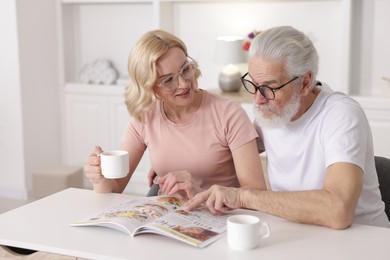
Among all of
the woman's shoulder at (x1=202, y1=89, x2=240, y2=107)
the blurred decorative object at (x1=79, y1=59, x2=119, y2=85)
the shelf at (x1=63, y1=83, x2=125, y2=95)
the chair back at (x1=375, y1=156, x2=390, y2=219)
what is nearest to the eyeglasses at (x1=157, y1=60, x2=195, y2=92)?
the woman's shoulder at (x1=202, y1=89, x2=240, y2=107)

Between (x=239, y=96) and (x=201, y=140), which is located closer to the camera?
(x=201, y=140)

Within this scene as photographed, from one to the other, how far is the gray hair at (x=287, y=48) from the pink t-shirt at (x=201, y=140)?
0.32 meters

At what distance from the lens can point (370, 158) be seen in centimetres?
217

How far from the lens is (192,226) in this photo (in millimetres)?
1866

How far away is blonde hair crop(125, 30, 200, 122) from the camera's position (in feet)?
7.74

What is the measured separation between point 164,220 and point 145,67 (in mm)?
686

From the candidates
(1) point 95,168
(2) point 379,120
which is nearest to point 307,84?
(1) point 95,168

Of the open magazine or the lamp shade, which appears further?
the lamp shade

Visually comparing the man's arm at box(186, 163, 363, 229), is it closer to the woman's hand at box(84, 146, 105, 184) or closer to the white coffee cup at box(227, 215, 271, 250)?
the white coffee cup at box(227, 215, 271, 250)

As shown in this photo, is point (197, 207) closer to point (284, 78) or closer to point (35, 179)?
point (284, 78)

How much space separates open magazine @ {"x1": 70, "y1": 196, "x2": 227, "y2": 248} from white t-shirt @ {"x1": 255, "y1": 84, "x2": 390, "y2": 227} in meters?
0.40

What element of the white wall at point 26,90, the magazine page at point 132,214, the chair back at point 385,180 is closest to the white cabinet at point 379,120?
the chair back at point 385,180

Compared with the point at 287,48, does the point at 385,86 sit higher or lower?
lower

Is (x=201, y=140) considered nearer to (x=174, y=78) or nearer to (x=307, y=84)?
(x=174, y=78)
